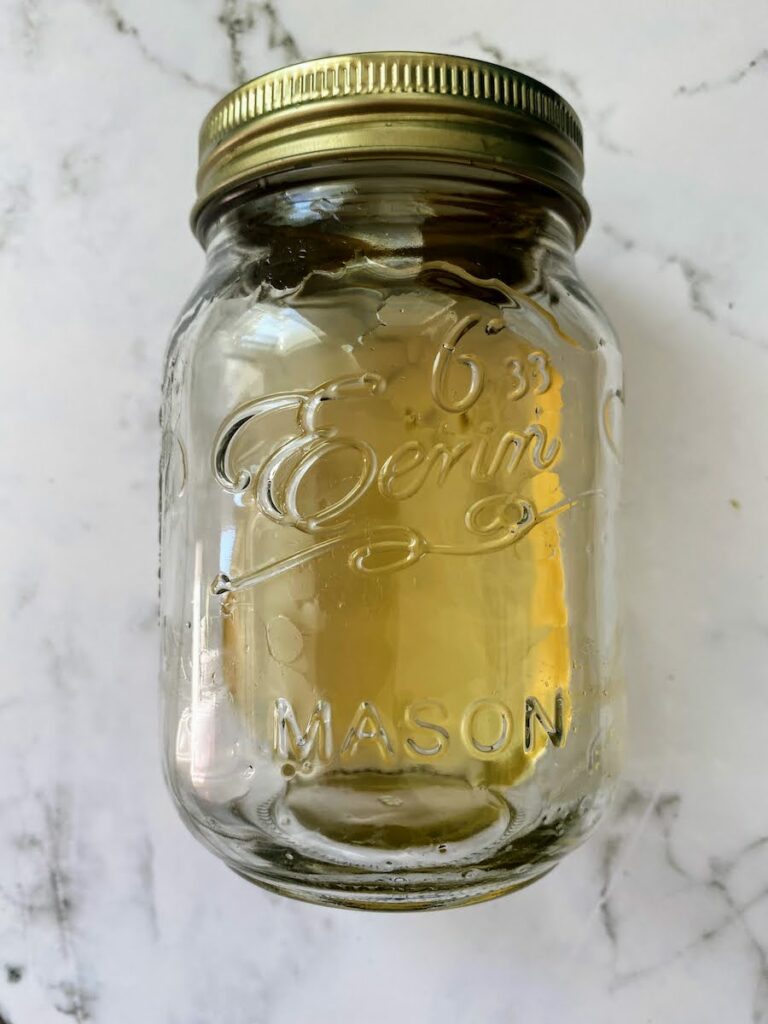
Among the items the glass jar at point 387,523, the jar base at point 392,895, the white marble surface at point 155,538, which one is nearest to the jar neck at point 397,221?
the glass jar at point 387,523

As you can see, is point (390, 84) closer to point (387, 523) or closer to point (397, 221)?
point (397, 221)

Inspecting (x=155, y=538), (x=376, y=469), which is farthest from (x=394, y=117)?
(x=155, y=538)

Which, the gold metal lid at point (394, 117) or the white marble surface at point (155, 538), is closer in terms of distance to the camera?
the gold metal lid at point (394, 117)

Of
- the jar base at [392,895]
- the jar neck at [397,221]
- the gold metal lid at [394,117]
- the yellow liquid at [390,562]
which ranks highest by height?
the gold metal lid at [394,117]

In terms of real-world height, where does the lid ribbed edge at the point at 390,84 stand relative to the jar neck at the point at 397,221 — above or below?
above

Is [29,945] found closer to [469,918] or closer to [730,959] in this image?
[469,918]

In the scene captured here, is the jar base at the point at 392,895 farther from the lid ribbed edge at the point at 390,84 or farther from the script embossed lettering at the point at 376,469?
the lid ribbed edge at the point at 390,84

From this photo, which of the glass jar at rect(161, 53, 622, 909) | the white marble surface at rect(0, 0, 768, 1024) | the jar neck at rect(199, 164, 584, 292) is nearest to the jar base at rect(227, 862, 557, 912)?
the glass jar at rect(161, 53, 622, 909)
